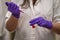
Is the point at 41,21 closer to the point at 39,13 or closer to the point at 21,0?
the point at 39,13

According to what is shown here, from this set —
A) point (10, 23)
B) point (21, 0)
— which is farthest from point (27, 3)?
point (10, 23)

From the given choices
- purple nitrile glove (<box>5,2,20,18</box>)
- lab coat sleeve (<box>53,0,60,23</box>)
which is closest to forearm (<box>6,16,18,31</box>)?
purple nitrile glove (<box>5,2,20,18</box>)

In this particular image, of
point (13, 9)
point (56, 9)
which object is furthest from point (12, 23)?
point (56, 9)

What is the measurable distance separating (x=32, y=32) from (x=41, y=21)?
0.51 feet

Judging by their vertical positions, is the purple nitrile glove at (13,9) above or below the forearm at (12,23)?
above

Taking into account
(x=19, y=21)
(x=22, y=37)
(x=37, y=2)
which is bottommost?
(x=22, y=37)

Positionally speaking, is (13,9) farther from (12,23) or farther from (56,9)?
(56,9)

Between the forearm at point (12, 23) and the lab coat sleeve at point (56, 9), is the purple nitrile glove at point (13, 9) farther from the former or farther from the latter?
the lab coat sleeve at point (56, 9)

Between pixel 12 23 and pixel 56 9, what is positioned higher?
pixel 56 9

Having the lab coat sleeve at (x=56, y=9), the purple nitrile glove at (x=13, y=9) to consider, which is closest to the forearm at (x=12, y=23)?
the purple nitrile glove at (x=13, y=9)

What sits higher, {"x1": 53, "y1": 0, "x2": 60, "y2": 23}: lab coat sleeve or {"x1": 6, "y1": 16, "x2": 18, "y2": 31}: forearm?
{"x1": 53, "y1": 0, "x2": 60, "y2": 23}: lab coat sleeve

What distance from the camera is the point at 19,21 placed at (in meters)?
0.91

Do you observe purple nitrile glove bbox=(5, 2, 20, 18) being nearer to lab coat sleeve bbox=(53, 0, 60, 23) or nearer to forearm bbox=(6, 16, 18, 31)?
forearm bbox=(6, 16, 18, 31)

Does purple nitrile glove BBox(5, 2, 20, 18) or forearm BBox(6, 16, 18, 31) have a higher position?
purple nitrile glove BBox(5, 2, 20, 18)
